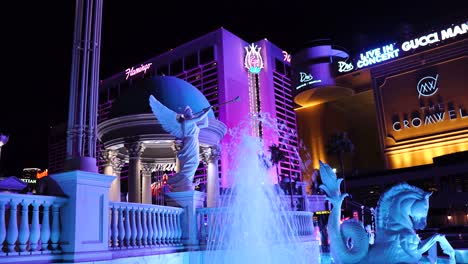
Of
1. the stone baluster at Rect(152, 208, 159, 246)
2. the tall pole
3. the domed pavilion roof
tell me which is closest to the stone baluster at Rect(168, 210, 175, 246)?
the stone baluster at Rect(152, 208, 159, 246)

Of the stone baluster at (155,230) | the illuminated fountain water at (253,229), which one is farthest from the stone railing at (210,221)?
the stone baluster at (155,230)

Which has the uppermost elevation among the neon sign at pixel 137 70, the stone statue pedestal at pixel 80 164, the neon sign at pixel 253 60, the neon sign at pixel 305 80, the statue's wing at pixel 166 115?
the neon sign at pixel 137 70

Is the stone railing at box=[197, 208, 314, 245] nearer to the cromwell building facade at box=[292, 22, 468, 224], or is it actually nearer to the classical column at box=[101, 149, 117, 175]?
the classical column at box=[101, 149, 117, 175]

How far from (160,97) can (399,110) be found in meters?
37.9

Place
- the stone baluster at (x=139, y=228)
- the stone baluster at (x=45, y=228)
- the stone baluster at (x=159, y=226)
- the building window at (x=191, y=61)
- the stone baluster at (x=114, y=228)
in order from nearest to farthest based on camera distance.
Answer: the stone baluster at (x=45, y=228) → the stone baluster at (x=114, y=228) → the stone baluster at (x=139, y=228) → the stone baluster at (x=159, y=226) → the building window at (x=191, y=61)

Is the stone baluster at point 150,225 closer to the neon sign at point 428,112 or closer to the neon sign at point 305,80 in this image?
the neon sign at point 428,112

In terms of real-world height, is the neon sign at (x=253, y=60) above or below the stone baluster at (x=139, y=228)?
above

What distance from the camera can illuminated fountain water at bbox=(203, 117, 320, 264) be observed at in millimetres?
9883

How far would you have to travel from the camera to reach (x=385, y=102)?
48156 mm

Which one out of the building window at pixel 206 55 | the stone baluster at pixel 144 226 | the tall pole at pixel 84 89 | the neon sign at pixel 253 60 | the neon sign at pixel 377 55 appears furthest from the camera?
the neon sign at pixel 253 60

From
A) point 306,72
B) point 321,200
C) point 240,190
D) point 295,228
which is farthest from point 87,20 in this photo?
point 306,72

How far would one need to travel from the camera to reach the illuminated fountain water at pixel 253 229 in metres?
9.88

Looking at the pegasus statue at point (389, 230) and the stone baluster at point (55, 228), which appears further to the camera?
the stone baluster at point (55, 228)

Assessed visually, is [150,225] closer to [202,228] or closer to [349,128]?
[202,228]
